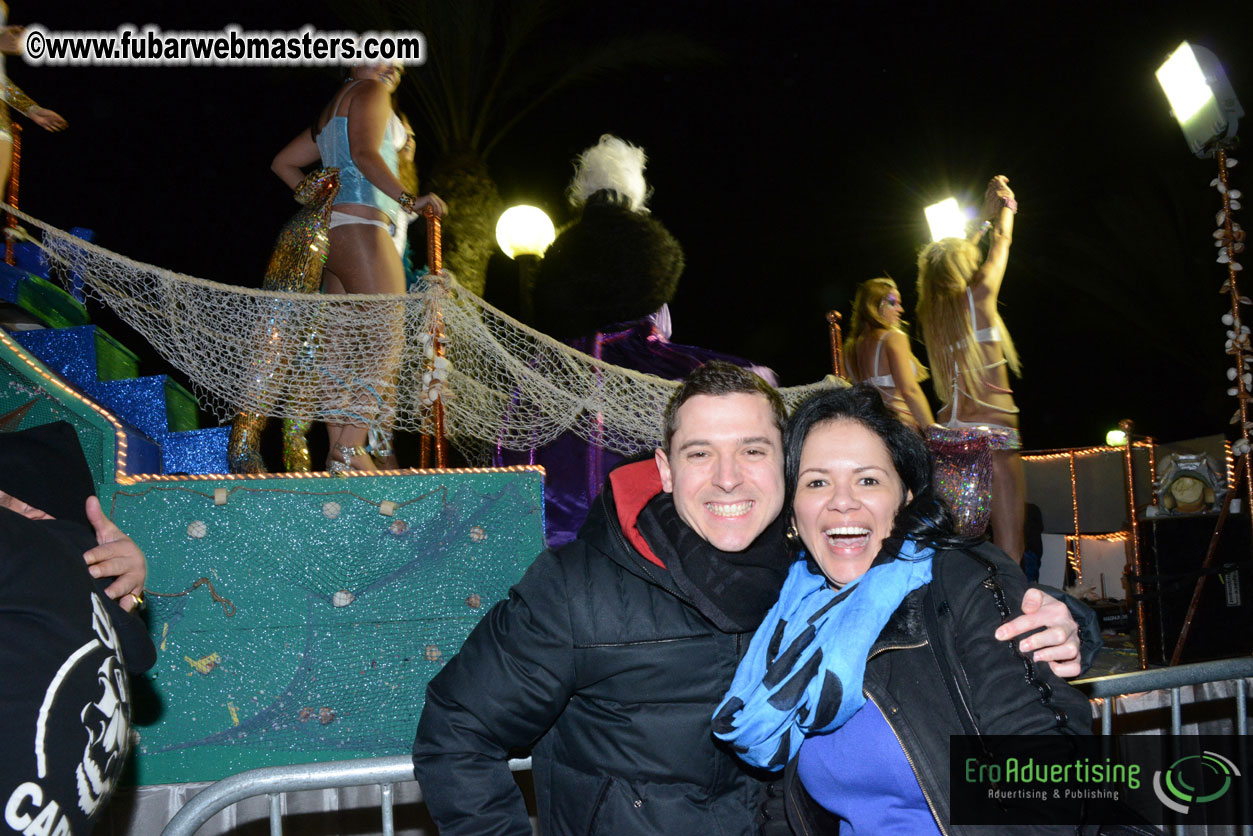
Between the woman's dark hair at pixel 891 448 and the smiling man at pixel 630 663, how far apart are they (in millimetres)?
77

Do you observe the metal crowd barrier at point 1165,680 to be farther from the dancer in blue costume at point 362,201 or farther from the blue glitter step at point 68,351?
the blue glitter step at point 68,351

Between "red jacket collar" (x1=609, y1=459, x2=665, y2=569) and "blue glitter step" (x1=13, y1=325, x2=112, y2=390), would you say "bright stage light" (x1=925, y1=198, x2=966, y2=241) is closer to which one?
"red jacket collar" (x1=609, y1=459, x2=665, y2=569)

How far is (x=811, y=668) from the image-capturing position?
192cm

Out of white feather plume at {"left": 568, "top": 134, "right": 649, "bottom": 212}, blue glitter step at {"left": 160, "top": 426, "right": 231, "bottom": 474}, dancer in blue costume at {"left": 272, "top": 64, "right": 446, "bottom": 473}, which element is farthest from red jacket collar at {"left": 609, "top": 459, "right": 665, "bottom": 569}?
white feather plume at {"left": 568, "top": 134, "right": 649, "bottom": 212}

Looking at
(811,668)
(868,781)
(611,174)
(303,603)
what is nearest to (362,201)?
(611,174)

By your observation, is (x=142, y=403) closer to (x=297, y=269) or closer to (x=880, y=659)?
(x=297, y=269)

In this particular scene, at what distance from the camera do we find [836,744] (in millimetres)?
2016

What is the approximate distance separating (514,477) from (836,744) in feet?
6.43

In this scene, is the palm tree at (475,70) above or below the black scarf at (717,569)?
above

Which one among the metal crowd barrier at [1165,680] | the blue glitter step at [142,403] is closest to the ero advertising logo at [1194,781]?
the metal crowd barrier at [1165,680]

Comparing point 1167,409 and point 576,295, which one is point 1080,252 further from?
point 576,295

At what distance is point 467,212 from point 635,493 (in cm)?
847

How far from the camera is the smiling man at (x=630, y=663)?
207 cm

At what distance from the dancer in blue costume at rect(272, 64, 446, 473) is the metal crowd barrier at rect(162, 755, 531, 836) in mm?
2152
